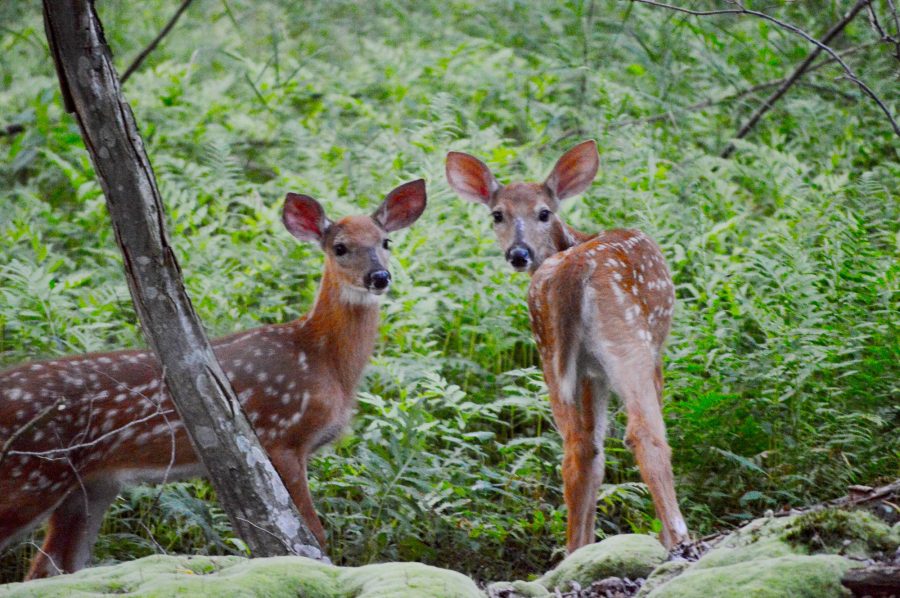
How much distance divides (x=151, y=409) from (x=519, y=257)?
216 centimetres

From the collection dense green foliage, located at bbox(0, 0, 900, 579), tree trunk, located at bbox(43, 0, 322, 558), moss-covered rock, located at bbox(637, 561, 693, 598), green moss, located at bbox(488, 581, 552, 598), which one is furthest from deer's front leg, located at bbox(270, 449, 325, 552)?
moss-covered rock, located at bbox(637, 561, 693, 598)

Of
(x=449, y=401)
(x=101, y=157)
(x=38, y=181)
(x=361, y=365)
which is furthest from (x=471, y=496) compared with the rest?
(x=38, y=181)

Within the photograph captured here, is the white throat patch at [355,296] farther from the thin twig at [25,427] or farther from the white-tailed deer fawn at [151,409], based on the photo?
the thin twig at [25,427]

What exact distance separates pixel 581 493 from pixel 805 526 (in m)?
1.90

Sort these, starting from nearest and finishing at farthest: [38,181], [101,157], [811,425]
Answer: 1. [101,157]
2. [811,425]
3. [38,181]

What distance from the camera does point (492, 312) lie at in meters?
7.17

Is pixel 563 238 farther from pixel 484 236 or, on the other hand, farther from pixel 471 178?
pixel 484 236

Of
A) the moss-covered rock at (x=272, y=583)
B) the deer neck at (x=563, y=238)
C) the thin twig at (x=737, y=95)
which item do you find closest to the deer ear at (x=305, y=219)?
the deer neck at (x=563, y=238)

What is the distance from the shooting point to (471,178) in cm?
741

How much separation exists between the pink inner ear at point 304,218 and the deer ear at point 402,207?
1.03 feet

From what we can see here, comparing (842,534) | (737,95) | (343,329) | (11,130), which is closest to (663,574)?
(842,534)

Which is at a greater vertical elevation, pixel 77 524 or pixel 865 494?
pixel 865 494

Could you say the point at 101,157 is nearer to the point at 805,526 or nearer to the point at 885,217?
the point at 805,526

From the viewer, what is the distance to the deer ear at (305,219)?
22.2 feet
